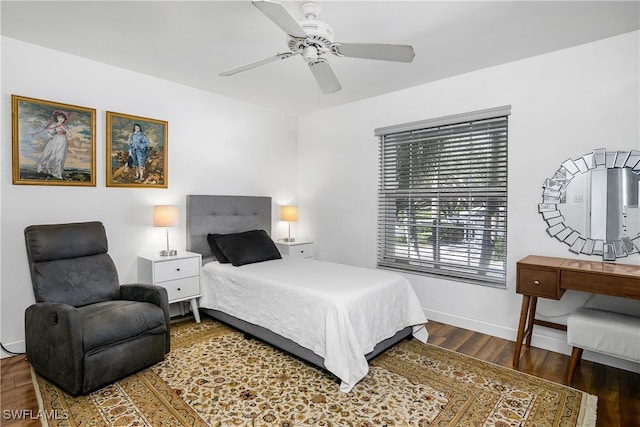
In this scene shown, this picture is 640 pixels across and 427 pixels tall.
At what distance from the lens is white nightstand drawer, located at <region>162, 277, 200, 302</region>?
3326mm

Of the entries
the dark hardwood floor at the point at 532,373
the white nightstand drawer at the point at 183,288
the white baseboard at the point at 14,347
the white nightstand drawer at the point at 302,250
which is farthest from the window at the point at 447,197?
the white baseboard at the point at 14,347

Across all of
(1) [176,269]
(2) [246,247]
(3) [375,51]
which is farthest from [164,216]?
(3) [375,51]

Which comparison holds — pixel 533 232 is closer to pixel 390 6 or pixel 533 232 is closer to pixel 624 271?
pixel 624 271

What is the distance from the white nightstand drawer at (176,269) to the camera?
3.25m

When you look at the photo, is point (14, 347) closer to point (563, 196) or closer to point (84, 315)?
point (84, 315)

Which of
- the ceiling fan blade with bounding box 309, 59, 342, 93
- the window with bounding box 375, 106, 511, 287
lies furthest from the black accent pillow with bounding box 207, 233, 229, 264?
the ceiling fan blade with bounding box 309, 59, 342, 93

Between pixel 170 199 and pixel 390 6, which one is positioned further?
pixel 170 199

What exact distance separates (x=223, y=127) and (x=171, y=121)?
2.12 feet

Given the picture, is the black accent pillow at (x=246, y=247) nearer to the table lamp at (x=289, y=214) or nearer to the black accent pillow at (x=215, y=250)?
the black accent pillow at (x=215, y=250)

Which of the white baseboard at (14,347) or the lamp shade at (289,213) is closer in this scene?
the white baseboard at (14,347)

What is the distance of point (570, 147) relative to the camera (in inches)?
114

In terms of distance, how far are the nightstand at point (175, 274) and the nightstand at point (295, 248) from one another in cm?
123

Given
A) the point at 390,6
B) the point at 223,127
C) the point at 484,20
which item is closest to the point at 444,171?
the point at 484,20

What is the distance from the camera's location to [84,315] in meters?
2.40
